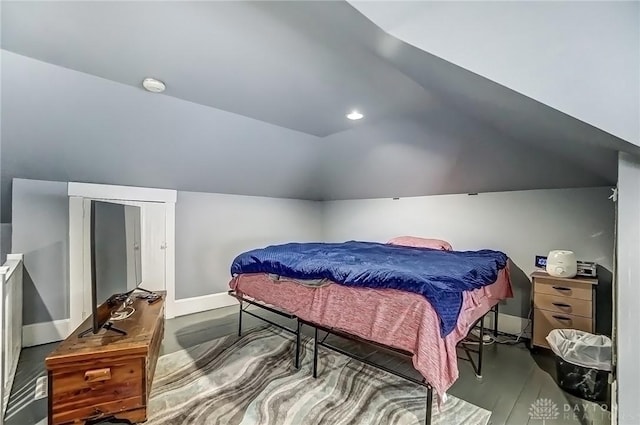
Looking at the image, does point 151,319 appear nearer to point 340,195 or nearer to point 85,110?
point 85,110

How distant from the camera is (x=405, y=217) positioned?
4.60 meters

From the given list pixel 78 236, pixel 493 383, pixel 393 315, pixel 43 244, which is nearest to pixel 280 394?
pixel 393 315

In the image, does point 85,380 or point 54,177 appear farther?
point 54,177

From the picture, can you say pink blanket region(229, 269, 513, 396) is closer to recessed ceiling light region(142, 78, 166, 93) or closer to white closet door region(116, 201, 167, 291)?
recessed ceiling light region(142, 78, 166, 93)

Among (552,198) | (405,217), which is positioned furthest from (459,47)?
(405,217)

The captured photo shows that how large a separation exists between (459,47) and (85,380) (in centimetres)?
261

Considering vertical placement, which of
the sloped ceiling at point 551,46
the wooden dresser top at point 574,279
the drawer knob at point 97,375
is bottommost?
the drawer knob at point 97,375

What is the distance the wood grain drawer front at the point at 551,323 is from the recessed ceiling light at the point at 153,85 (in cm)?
394

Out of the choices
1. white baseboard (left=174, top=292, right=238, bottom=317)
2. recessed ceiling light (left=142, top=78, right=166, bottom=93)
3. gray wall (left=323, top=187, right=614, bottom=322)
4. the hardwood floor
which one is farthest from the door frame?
gray wall (left=323, top=187, right=614, bottom=322)

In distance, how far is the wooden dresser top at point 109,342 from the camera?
1.70 metres

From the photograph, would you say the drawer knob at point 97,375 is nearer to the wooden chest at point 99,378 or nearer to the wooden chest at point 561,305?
the wooden chest at point 99,378

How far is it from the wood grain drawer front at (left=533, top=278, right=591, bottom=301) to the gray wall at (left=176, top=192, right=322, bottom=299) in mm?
3648

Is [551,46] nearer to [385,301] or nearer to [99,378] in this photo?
[385,301]

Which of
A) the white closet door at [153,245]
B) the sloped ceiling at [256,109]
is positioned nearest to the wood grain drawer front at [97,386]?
the sloped ceiling at [256,109]
